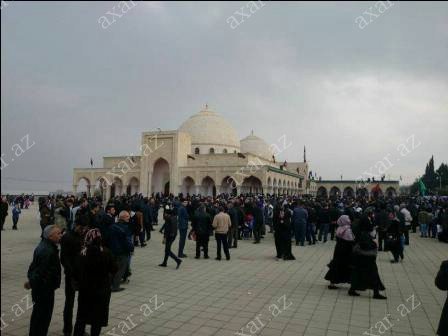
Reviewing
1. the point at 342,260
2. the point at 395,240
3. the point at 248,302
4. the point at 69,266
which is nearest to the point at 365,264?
the point at 342,260

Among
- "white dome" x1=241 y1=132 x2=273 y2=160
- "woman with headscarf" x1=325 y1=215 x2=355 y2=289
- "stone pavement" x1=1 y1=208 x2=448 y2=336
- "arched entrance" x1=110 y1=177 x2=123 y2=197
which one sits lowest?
"stone pavement" x1=1 y1=208 x2=448 y2=336

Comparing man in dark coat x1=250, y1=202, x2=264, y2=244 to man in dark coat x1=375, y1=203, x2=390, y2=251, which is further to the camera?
man in dark coat x1=250, y1=202, x2=264, y2=244

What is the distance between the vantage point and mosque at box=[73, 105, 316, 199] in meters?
37.6

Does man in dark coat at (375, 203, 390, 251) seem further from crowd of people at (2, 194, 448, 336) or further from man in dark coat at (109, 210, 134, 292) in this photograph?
man in dark coat at (109, 210, 134, 292)

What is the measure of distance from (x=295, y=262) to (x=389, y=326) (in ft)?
15.6

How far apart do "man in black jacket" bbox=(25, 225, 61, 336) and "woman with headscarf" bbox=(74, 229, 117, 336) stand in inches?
12.2

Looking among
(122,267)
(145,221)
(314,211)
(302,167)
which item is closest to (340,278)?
(122,267)

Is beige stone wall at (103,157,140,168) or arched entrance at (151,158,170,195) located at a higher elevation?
beige stone wall at (103,157,140,168)

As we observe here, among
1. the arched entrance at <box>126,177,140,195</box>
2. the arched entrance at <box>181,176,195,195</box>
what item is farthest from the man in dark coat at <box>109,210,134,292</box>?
the arched entrance at <box>126,177,140,195</box>

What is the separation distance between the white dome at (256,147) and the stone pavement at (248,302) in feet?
153

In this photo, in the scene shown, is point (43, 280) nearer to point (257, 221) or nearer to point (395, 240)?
point (395, 240)

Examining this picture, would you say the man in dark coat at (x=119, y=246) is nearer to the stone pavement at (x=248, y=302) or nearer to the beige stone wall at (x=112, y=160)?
the stone pavement at (x=248, y=302)

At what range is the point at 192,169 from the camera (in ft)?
131

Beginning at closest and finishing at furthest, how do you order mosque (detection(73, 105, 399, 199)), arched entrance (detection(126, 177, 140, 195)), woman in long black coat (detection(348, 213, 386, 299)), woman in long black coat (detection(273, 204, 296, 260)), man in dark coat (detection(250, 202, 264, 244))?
woman in long black coat (detection(348, 213, 386, 299))
woman in long black coat (detection(273, 204, 296, 260))
man in dark coat (detection(250, 202, 264, 244))
mosque (detection(73, 105, 399, 199))
arched entrance (detection(126, 177, 140, 195))
